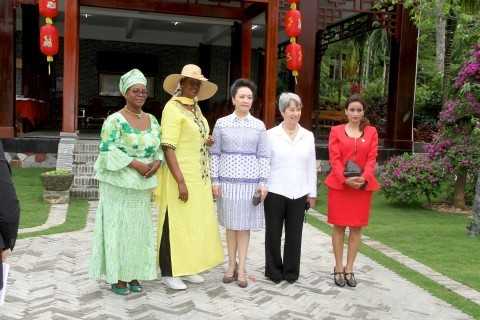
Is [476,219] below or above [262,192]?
below

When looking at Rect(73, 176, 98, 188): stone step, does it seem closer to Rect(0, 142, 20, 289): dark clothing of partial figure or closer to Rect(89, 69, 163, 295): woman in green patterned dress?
Rect(89, 69, 163, 295): woman in green patterned dress

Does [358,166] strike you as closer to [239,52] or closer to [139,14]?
[239,52]

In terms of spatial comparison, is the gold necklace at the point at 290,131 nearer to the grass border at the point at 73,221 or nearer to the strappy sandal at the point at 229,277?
the strappy sandal at the point at 229,277

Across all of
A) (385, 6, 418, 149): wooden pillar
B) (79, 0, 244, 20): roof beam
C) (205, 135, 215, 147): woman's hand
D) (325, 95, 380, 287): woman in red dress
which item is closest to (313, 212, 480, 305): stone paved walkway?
(325, 95, 380, 287): woman in red dress

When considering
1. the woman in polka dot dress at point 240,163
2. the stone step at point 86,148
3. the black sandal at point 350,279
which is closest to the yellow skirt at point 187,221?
the woman in polka dot dress at point 240,163

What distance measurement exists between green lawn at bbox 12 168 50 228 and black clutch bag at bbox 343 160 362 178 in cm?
386

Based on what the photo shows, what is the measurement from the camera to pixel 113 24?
54.2 ft

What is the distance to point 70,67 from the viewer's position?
9.56 meters

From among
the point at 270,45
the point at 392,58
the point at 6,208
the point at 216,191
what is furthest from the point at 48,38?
the point at 6,208

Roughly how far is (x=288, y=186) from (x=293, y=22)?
6457 millimetres

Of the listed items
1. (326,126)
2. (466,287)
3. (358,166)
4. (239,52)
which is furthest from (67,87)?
(326,126)

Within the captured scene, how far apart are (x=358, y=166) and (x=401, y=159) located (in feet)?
15.5

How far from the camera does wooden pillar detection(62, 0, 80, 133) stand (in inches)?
373

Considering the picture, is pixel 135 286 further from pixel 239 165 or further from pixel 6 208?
pixel 6 208
